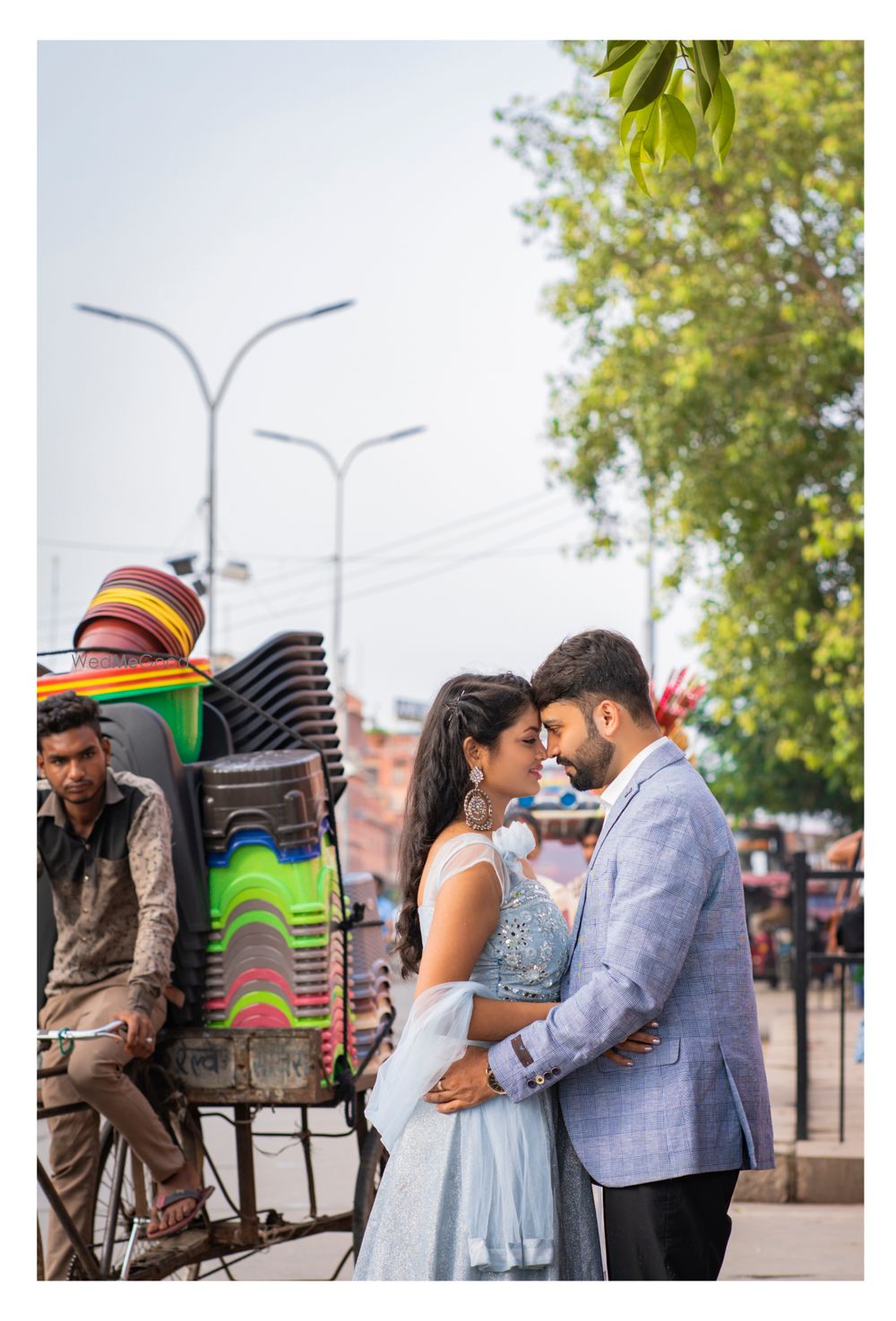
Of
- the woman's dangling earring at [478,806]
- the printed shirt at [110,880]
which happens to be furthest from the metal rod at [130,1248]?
the woman's dangling earring at [478,806]

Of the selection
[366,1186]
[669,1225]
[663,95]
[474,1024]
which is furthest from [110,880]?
[663,95]

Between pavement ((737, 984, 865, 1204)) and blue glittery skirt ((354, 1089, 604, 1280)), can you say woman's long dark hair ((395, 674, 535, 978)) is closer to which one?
blue glittery skirt ((354, 1089, 604, 1280))

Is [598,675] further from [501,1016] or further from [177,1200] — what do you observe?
[177,1200]

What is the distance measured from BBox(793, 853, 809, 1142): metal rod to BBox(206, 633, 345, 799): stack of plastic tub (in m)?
3.72

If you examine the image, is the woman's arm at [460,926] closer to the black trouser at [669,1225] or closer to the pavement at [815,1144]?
the black trouser at [669,1225]

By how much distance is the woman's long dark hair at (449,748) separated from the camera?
11.1 feet

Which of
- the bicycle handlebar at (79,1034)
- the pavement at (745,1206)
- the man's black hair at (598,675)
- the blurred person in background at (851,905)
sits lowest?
the pavement at (745,1206)

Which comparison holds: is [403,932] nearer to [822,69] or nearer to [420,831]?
[420,831]

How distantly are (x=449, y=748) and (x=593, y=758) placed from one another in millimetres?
341

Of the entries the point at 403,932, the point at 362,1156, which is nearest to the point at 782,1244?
the point at 362,1156

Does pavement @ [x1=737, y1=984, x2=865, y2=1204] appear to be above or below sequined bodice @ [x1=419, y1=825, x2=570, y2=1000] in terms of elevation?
below

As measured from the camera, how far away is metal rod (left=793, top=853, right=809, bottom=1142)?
8.10 m

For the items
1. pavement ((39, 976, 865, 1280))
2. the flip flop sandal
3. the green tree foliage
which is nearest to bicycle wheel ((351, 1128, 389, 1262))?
pavement ((39, 976, 865, 1280))

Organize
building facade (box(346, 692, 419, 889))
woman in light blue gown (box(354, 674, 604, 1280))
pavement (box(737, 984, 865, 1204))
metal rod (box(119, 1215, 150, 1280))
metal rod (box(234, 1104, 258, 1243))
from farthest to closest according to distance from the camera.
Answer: building facade (box(346, 692, 419, 889)) → pavement (box(737, 984, 865, 1204)) → metal rod (box(234, 1104, 258, 1243)) → metal rod (box(119, 1215, 150, 1280)) → woman in light blue gown (box(354, 674, 604, 1280))
